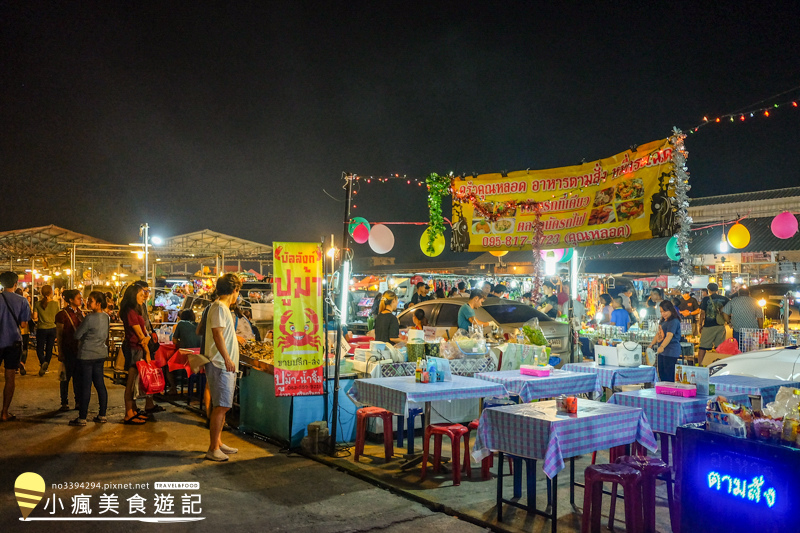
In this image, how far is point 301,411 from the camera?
6.87 metres

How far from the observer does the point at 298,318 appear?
21.6 ft

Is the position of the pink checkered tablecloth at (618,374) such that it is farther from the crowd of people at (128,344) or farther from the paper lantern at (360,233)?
the paper lantern at (360,233)

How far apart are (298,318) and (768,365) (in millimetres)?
5624

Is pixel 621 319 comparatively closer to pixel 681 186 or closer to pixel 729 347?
pixel 729 347

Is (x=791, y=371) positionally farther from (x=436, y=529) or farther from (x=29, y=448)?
(x=29, y=448)

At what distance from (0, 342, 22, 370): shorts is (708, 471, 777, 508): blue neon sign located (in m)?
8.18

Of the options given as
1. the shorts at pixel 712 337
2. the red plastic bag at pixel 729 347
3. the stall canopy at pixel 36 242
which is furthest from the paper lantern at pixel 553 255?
the stall canopy at pixel 36 242

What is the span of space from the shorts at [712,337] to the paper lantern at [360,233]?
679 centimetres

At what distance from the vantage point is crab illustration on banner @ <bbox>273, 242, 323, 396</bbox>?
6.50 m

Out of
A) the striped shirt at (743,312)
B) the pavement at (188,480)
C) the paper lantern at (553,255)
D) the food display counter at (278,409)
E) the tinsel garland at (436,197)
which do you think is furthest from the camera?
the paper lantern at (553,255)

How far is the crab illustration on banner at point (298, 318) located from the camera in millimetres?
6496

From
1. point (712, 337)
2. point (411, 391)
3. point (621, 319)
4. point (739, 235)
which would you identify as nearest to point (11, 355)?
point (411, 391)

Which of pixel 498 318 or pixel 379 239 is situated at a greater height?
pixel 379 239

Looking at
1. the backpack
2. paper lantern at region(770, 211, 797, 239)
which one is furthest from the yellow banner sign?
paper lantern at region(770, 211, 797, 239)
